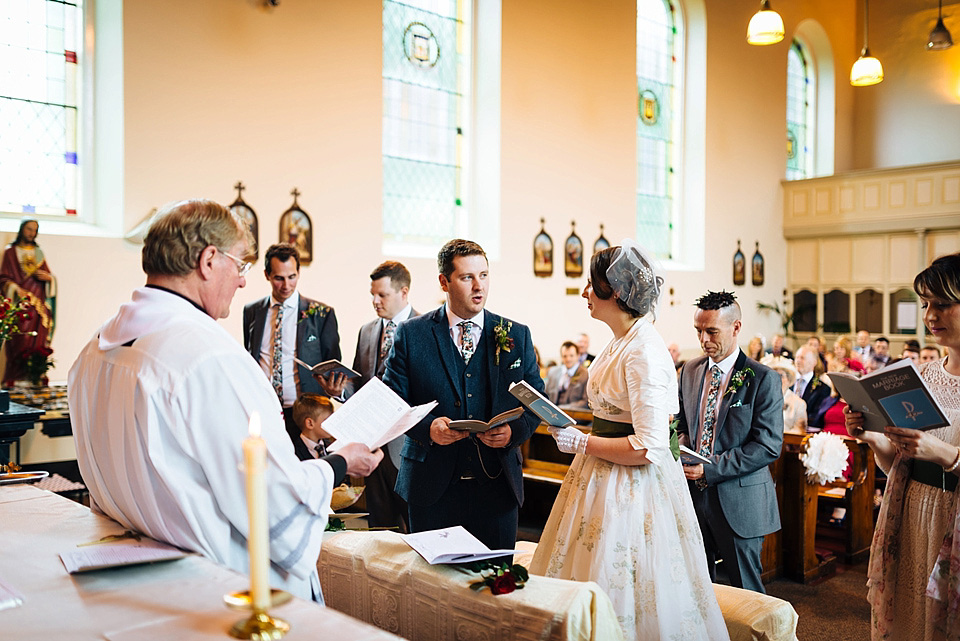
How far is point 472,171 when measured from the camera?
1096 cm

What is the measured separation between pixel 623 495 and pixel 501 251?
832 centimetres

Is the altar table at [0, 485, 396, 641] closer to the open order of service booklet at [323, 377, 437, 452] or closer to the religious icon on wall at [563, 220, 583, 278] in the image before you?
the open order of service booklet at [323, 377, 437, 452]

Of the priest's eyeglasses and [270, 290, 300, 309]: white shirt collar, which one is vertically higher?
the priest's eyeglasses

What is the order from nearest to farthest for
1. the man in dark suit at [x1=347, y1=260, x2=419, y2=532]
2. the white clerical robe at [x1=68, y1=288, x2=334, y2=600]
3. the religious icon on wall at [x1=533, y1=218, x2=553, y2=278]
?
1. the white clerical robe at [x1=68, y1=288, x2=334, y2=600]
2. the man in dark suit at [x1=347, y1=260, x2=419, y2=532]
3. the religious icon on wall at [x1=533, y1=218, x2=553, y2=278]

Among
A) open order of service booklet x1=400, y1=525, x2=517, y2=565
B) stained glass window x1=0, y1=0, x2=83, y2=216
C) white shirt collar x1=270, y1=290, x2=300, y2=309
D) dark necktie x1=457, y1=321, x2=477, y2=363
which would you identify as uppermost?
stained glass window x1=0, y1=0, x2=83, y2=216

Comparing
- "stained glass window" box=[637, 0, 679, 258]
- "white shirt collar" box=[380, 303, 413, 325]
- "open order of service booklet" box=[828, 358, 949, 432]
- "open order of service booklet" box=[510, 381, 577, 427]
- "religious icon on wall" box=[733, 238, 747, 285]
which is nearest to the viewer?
"open order of service booklet" box=[828, 358, 949, 432]

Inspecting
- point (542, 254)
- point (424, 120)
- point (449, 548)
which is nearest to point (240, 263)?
point (449, 548)

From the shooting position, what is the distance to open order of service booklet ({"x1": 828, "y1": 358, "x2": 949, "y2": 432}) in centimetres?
251

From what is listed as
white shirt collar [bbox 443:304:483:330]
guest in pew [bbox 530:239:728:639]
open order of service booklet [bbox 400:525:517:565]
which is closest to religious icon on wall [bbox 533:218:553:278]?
white shirt collar [bbox 443:304:483:330]

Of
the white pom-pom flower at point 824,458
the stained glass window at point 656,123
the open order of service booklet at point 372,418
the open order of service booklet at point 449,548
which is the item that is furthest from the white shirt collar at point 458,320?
the stained glass window at point 656,123

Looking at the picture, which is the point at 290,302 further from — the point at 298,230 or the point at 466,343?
the point at 298,230

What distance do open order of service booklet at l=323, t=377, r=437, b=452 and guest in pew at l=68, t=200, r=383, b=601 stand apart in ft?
1.61

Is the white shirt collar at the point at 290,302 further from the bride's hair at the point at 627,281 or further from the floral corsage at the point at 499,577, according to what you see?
the floral corsage at the point at 499,577

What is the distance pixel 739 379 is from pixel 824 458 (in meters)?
1.62
